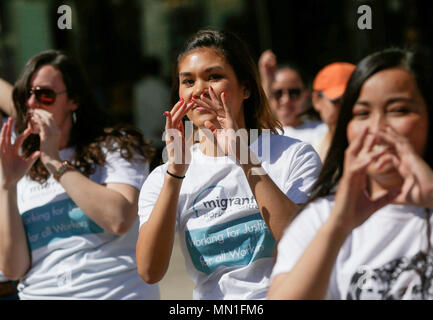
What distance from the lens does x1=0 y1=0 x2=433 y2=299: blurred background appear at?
8359 millimetres

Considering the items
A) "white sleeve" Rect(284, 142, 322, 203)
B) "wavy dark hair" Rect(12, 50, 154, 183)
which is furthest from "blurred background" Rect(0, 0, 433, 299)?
"white sleeve" Rect(284, 142, 322, 203)

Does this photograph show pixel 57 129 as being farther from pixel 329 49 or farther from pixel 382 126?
pixel 329 49

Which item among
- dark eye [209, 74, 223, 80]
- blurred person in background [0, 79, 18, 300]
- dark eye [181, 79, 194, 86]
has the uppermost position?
dark eye [209, 74, 223, 80]

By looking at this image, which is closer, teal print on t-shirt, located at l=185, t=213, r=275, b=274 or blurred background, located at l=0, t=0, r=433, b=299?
teal print on t-shirt, located at l=185, t=213, r=275, b=274

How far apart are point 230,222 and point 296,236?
0.64m

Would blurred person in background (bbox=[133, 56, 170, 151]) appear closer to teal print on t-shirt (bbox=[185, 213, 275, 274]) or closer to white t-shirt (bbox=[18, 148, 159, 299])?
white t-shirt (bbox=[18, 148, 159, 299])

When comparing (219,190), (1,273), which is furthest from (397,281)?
(1,273)

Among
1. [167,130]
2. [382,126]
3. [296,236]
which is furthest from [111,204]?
[382,126]

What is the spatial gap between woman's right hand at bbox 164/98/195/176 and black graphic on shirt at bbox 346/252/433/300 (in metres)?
0.84

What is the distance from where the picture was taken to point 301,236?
184 centimetres

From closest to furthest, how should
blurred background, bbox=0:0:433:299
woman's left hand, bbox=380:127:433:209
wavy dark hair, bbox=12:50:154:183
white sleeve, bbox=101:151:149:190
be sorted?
woman's left hand, bbox=380:127:433:209 < white sleeve, bbox=101:151:149:190 < wavy dark hair, bbox=12:50:154:183 < blurred background, bbox=0:0:433:299

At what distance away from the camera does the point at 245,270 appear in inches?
95.4

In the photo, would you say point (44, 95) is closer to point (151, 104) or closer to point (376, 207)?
point (376, 207)

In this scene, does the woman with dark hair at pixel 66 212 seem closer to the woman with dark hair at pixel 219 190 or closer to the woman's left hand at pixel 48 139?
the woman's left hand at pixel 48 139
